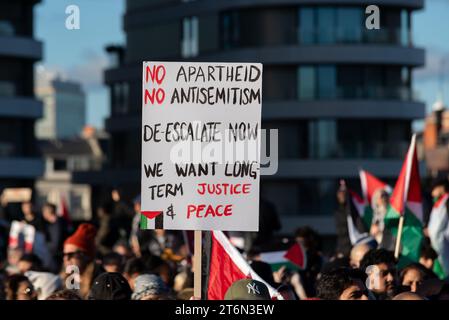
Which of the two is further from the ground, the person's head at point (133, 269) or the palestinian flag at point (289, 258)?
the person's head at point (133, 269)

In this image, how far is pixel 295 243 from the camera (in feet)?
53.7

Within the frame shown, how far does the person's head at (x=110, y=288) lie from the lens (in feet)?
34.4

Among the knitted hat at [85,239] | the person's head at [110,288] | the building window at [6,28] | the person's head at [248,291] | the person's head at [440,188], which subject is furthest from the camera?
the building window at [6,28]

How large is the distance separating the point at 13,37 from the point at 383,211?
44649 mm

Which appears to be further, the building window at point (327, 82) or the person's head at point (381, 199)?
the building window at point (327, 82)

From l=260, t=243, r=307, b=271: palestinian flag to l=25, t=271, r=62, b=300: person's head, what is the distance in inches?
123

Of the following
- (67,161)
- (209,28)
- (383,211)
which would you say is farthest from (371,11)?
(67,161)

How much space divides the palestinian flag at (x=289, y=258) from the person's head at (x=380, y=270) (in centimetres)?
383

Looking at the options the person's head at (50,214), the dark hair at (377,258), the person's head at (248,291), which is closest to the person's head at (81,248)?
the dark hair at (377,258)

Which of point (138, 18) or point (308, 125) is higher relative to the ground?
point (138, 18)

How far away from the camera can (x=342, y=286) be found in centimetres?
905

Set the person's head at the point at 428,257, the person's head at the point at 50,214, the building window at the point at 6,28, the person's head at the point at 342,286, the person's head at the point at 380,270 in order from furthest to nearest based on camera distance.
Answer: the building window at the point at 6,28 < the person's head at the point at 50,214 < the person's head at the point at 428,257 < the person's head at the point at 380,270 < the person's head at the point at 342,286

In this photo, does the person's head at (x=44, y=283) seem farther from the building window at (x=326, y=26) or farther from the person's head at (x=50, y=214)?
the building window at (x=326, y=26)
